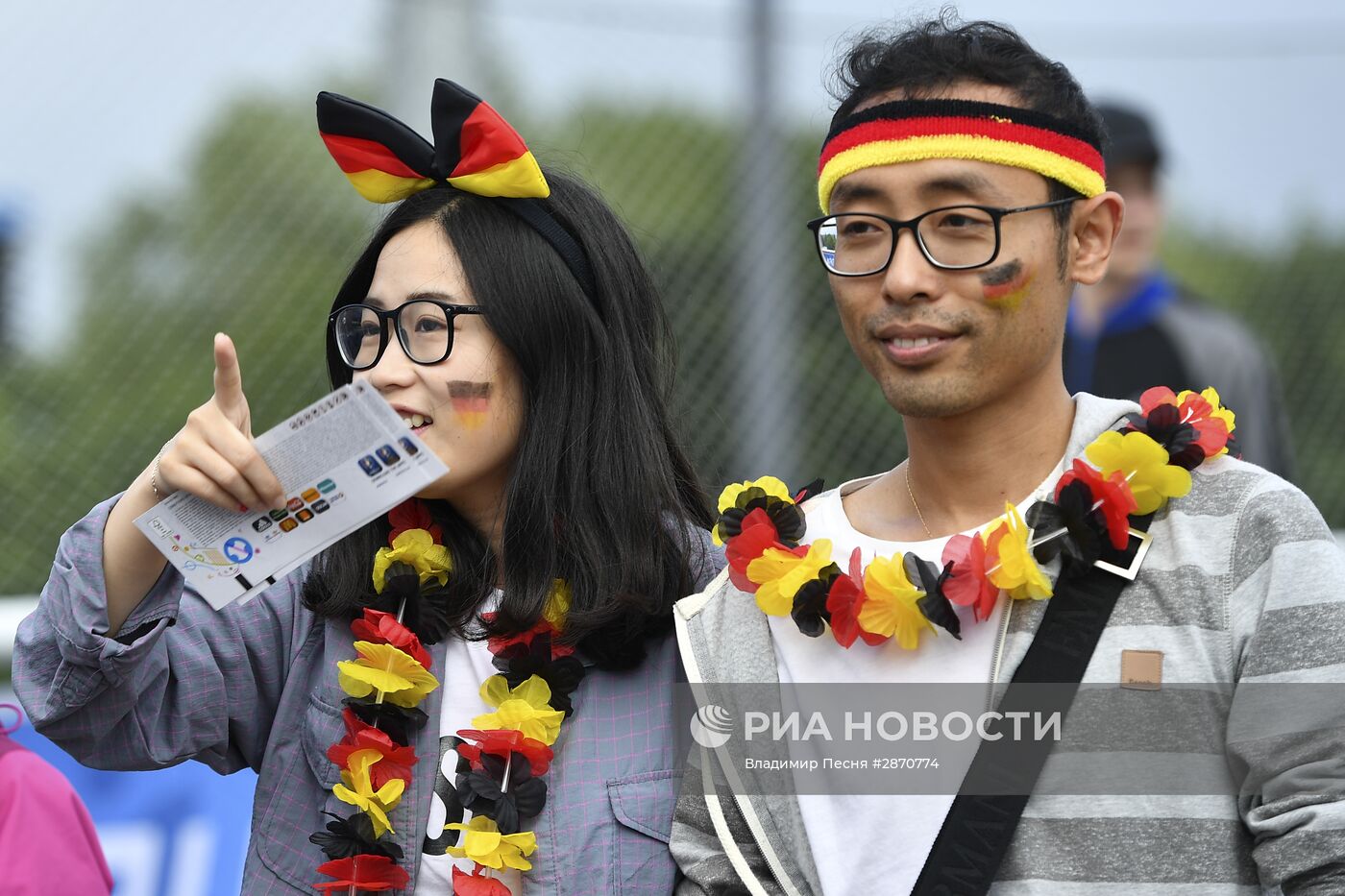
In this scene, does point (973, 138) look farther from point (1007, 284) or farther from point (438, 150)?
point (438, 150)

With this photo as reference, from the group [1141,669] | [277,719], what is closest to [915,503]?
[1141,669]

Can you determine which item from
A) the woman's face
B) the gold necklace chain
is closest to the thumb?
the woman's face

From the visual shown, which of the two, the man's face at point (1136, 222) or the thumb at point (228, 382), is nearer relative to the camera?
the thumb at point (228, 382)

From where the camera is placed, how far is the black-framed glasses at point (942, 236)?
2146mm

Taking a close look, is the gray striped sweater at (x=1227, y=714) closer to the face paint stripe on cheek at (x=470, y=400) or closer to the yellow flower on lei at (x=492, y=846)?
the yellow flower on lei at (x=492, y=846)

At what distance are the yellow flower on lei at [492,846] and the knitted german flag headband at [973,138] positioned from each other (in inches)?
44.0

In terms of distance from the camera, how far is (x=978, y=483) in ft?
7.50

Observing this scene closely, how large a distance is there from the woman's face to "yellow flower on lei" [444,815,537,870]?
0.56m

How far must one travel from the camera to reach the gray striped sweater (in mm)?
1887

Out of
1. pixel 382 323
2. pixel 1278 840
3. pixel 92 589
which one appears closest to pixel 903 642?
pixel 1278 840

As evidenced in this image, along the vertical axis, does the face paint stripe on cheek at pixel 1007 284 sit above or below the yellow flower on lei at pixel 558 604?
above

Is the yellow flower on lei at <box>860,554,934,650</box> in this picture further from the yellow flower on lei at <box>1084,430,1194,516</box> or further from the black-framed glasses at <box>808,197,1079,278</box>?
the black-framed glasses at <box>808,197,1079,278</box>

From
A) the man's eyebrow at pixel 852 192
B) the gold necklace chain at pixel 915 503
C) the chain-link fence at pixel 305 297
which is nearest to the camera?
A: the man's eyebrow at pixel 852 192

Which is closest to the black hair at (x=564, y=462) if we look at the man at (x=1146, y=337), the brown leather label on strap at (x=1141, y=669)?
the brown leather label on strap at (x=1141, y=669)
